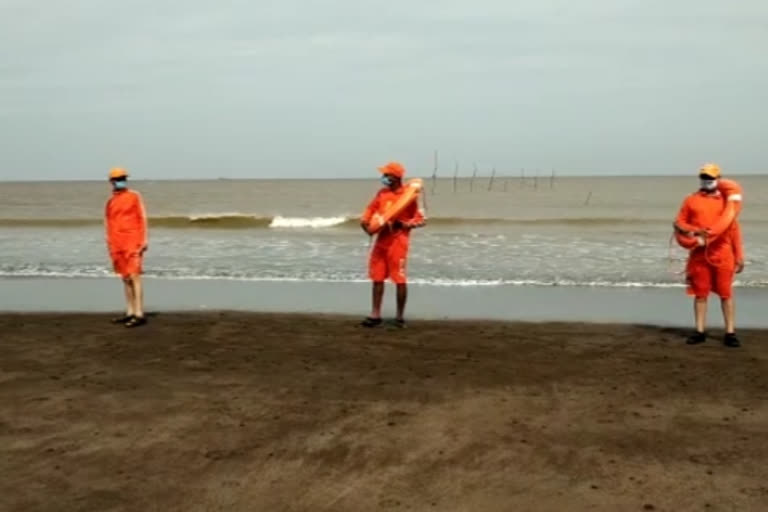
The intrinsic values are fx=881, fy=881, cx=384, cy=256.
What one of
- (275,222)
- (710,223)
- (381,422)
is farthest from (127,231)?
(275,222)

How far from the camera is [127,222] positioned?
9359 mm

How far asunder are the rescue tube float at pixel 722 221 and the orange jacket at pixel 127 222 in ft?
18.0

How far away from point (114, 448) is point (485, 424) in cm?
224

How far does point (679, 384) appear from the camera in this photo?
6688mm

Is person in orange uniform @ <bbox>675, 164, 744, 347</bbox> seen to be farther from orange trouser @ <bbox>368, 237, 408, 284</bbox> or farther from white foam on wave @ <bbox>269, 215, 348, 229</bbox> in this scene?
white foam on wave @ <bbox>269, 215, 348, 229</bbox>

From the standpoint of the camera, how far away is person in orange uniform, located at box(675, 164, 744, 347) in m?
8.19

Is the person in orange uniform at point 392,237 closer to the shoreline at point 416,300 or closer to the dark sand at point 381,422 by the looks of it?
the dark sand at point 381,422

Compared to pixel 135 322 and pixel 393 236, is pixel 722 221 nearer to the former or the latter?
pixel 393 236

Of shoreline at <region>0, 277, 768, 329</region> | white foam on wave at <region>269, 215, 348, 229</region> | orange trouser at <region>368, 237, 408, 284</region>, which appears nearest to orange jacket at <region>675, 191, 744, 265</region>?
shoreline at <region>0, 277, 768, 329</region>

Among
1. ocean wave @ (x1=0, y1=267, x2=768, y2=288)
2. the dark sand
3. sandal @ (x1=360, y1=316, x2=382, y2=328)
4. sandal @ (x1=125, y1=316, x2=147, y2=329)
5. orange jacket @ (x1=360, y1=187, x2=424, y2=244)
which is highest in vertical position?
orange jacket @ (x1=360, y1=187, x2=424, y2=244)

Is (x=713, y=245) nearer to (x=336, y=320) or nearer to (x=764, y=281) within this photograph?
(x=336, y=320)

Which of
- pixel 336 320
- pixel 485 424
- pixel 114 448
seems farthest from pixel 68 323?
pixel 485 424

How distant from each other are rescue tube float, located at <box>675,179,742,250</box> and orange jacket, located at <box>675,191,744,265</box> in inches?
1.5

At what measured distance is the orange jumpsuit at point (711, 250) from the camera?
8203 mm
